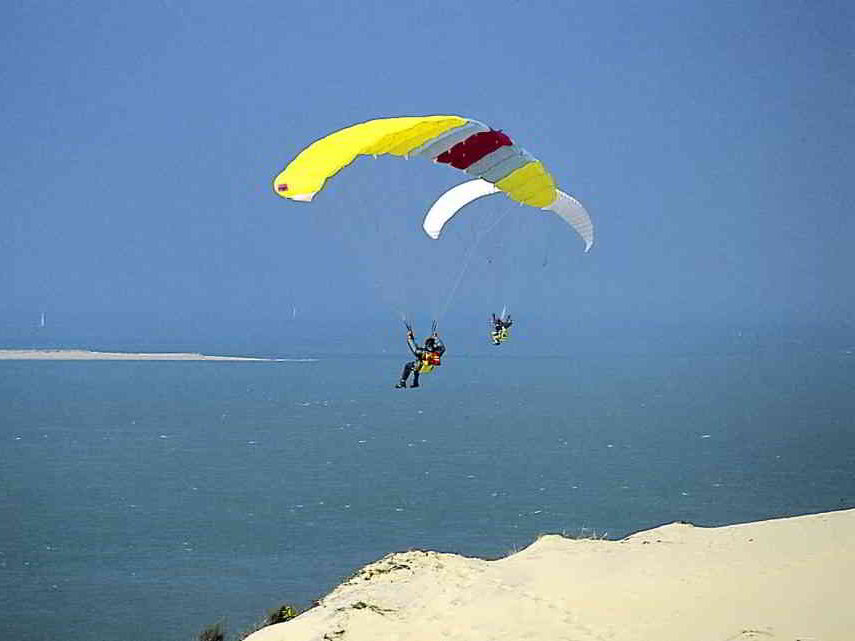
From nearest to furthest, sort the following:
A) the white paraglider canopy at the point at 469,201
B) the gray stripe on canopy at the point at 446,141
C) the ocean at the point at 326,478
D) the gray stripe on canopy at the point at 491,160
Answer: the gray stripe on canopy at the point at 446,141 < the gray stripe on canopy at the point at 491,160 < the white paraglider canopy at the point at 469,201 < the ocean at the point at 326,478

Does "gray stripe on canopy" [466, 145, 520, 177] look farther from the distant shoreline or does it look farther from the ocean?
the distant shoreline

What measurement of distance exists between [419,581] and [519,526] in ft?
61.4

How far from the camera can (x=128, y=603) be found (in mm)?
23844

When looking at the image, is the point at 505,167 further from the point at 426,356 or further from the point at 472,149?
the point at 426,356

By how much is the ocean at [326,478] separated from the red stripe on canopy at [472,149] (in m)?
8.06

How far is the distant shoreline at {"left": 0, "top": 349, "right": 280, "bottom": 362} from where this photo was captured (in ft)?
432

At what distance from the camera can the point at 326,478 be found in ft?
138

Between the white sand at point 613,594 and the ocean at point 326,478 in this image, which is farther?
the ocean at point 326,478

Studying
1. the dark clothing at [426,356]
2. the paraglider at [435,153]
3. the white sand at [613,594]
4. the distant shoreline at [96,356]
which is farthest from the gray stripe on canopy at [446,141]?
the distant shoreline at [96,356]

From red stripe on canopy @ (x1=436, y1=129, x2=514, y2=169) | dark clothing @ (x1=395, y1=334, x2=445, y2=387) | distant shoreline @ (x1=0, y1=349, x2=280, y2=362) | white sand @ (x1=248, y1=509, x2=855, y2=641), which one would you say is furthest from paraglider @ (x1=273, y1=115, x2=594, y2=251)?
distant shoreline @ (x1=0, y1=349, x2=280, y2=362)

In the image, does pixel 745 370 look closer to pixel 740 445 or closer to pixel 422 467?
pixel 740 445

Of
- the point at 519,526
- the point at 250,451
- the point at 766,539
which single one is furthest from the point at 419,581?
the point at 250,451

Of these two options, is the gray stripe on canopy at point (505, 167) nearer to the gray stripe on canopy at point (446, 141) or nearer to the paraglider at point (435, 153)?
the paraglider at point (435, 153)

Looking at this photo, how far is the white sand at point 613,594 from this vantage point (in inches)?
445
